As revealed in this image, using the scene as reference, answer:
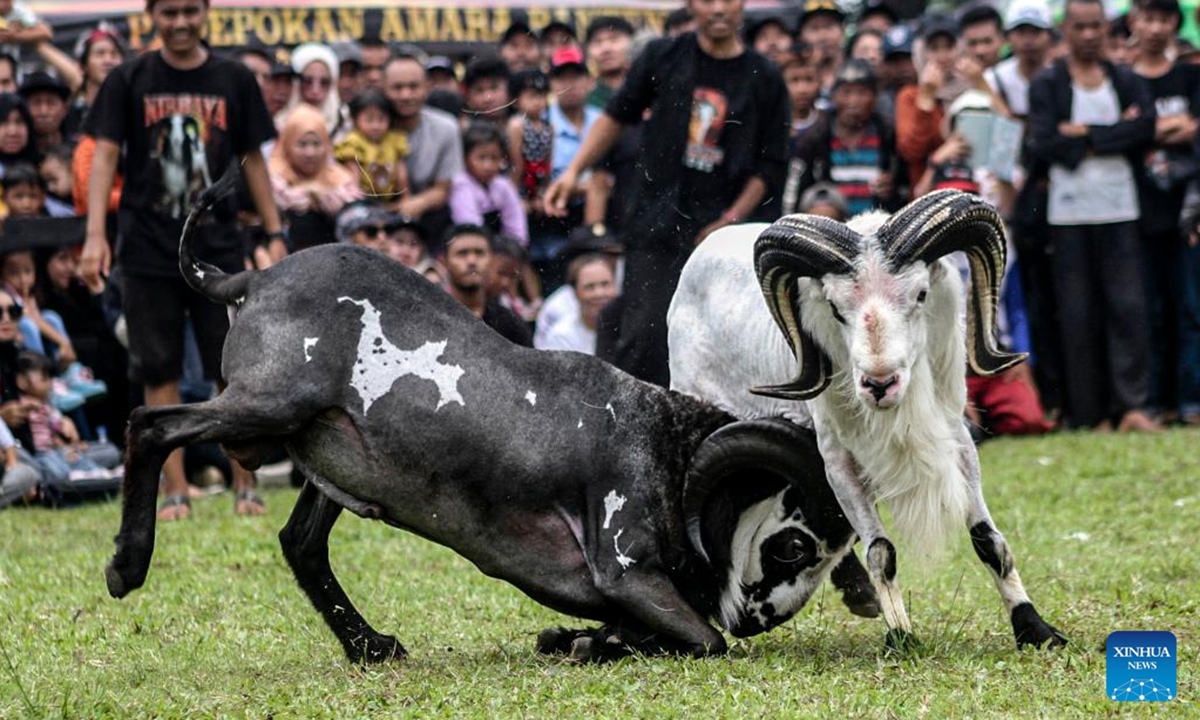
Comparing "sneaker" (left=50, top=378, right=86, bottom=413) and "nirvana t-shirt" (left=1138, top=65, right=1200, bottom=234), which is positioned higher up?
"nirvana t-shirt" (left=1138, top=65, right=1200, bottom=234)

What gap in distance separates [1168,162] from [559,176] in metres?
4.03

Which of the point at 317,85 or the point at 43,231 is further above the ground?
the point at 317,85

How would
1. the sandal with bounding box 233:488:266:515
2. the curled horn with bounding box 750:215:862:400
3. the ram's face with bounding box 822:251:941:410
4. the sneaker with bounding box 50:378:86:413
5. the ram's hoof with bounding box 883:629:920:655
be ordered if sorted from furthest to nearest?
the sneaker with bounding box 50:378:86:413
the sandal with bounding box 233:488:266:515
the ram's hoof with bounding box 883:629:920:655
the curled horn with bounding box 750:215:862:400
the ram's face with bounding box 822:251:941:410

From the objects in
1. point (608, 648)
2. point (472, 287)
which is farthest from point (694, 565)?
point (472, 287)

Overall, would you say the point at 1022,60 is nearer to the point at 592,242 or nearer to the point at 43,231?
the point at 592,242

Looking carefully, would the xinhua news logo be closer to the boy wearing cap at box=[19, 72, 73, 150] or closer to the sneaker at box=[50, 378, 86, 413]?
the sneaker at box=[50, 378, 86, 413]

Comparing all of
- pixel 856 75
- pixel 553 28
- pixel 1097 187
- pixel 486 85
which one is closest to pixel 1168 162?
pixel 1097 187

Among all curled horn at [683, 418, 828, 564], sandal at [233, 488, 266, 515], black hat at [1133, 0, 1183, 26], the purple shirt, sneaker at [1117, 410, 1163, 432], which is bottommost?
sneaker at [1117, 410, 1163, 432]

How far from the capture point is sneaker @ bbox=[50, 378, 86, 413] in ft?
37.8

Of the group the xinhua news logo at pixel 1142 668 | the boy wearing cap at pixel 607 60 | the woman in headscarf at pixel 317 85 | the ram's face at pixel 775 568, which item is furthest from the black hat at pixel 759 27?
the xinhua news logo at pixel 1142 668

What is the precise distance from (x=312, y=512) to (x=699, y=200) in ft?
10.2

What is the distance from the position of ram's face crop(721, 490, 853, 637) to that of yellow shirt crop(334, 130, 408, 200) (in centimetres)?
587

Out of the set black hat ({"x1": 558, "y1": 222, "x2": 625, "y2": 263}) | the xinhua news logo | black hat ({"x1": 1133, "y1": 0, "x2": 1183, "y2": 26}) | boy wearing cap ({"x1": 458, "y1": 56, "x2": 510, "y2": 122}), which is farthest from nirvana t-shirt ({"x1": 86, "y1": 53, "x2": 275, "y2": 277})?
black hat ({"x1": 1133, "y1": 0, "x2": 1183, "y2": 26})

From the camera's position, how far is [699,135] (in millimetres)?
8945
